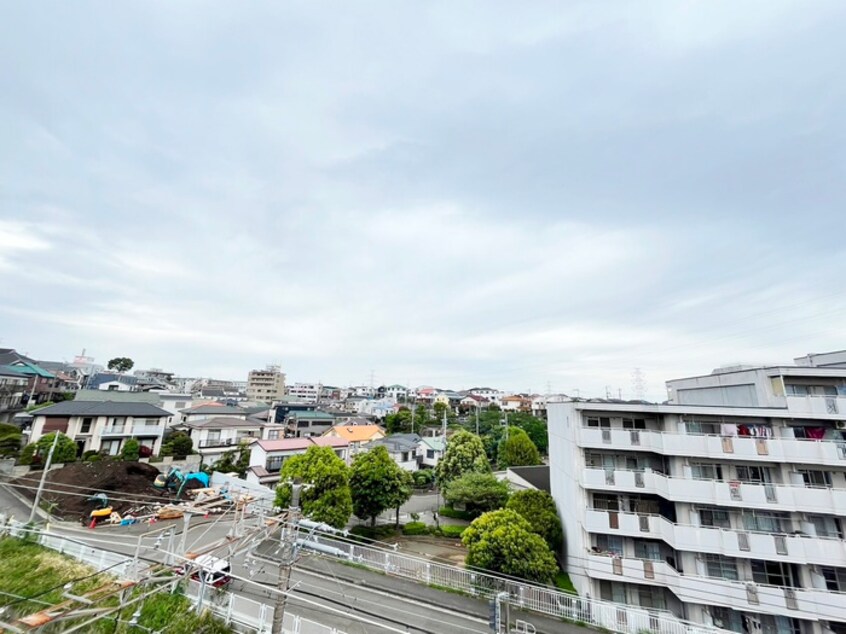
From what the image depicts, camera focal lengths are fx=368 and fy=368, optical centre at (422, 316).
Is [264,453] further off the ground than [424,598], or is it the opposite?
[264,453]

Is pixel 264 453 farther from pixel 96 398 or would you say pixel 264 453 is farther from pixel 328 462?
pixel 96 398

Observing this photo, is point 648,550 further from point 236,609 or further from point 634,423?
point 236,609

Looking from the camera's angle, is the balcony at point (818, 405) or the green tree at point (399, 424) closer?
the balcony at point (818, 405)

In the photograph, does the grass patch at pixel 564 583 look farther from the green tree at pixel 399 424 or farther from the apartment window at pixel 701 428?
the green tree at pixel 399 424

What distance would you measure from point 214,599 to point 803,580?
22173mm

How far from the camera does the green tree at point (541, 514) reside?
19.1 metres

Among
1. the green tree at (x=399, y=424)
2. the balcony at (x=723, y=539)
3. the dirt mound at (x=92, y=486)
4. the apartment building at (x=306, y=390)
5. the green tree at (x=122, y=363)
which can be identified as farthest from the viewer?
the apartment building at (x=306, y=390)

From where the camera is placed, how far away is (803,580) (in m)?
14.0

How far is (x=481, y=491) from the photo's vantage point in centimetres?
2484

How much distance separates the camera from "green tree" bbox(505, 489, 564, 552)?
62.5 feet

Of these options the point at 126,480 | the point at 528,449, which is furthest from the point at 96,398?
the point at 528,449

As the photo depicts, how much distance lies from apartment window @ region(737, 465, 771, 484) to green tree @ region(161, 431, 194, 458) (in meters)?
41.4

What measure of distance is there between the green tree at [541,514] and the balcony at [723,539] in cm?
310

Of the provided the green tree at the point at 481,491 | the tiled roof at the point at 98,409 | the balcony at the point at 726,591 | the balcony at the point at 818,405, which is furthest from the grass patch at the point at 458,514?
the tiled roof at the point at 98,409
